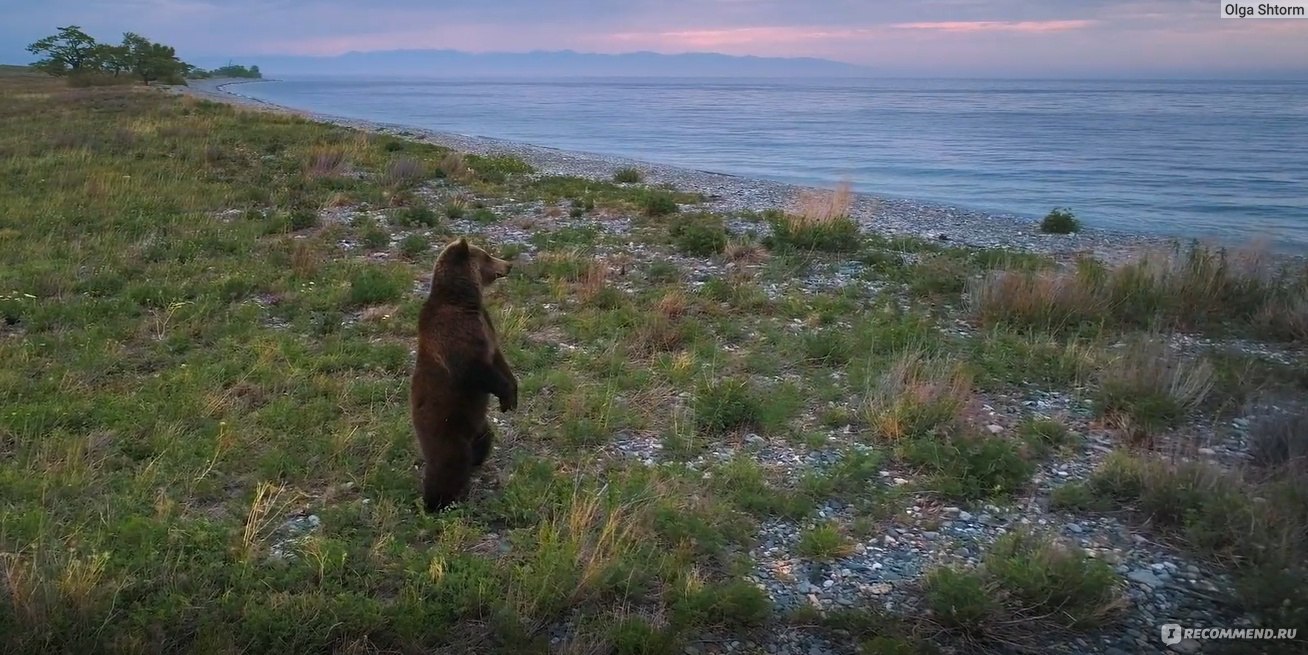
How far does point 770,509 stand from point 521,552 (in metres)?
1.60

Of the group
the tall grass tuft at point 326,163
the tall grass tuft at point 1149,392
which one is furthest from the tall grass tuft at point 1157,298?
the tall grass tuft at point 326,163

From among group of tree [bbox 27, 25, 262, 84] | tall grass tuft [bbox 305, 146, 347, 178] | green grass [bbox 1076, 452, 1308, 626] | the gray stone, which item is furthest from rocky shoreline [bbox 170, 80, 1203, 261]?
group of tree [bbox 27, 25, 262, 84]

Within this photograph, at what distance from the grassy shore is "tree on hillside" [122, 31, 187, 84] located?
90.8 meters

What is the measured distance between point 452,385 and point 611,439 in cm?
164

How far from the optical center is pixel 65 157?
19938 millimetres

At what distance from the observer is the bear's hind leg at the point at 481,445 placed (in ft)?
17.6

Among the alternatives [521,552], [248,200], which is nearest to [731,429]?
[521,552]

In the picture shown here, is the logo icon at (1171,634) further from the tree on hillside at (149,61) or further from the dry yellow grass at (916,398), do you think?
the tree on hillside at (149,61)

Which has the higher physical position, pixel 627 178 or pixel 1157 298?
pixel 627 178

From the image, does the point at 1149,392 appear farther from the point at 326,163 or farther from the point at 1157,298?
the point at 326,163

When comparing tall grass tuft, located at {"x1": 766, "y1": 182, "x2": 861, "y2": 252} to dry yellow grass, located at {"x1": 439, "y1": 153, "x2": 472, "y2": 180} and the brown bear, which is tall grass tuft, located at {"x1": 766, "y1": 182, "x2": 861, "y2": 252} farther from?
dry yellow grass, located at {"x1": 439, "y1": 153, "x2": 472, "y2": 180}

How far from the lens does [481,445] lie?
5.43 meters

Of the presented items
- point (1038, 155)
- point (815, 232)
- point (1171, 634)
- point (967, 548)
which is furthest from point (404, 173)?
point (1038, 155)

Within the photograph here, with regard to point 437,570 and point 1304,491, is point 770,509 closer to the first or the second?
point 437,570
